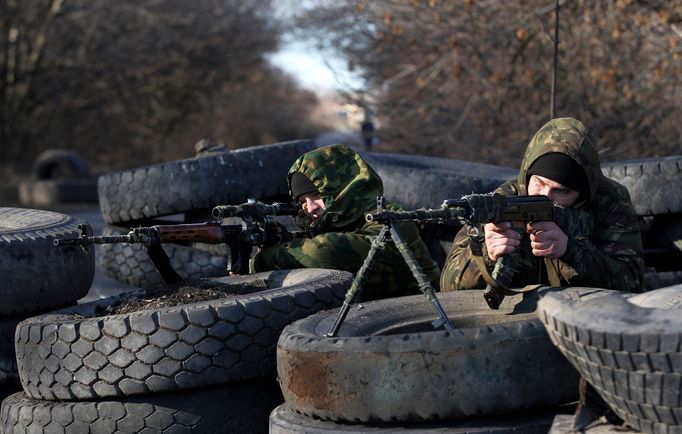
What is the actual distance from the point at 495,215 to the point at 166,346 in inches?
46.1

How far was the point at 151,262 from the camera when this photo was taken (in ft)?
21.5

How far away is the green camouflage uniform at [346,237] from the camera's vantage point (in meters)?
5.03

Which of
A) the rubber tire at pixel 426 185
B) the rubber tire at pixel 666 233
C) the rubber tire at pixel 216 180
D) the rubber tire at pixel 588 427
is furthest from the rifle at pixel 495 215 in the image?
the rubber tire at pixel 216 180

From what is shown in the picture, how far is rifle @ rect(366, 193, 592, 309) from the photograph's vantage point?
3480 millimetres

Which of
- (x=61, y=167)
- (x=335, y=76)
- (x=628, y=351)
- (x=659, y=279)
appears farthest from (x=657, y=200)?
(x=61, y=167)

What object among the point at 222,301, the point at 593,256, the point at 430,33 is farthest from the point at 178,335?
the point at 430,33

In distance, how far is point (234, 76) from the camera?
3050 centimetres

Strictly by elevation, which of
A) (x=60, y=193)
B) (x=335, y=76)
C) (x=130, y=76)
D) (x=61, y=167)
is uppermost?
(x=335, y=76)

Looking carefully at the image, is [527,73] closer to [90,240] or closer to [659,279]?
[659,279]

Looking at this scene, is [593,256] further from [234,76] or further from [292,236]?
[234,76]

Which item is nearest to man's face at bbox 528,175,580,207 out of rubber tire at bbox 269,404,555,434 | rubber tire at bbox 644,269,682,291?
rubber tire at bbox 269,404,555,434

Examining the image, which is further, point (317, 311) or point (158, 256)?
point (158, 256)

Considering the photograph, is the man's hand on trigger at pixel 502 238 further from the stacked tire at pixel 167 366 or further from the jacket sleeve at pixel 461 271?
the stacked tire at pixel 167 366

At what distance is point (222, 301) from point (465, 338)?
110 cm
